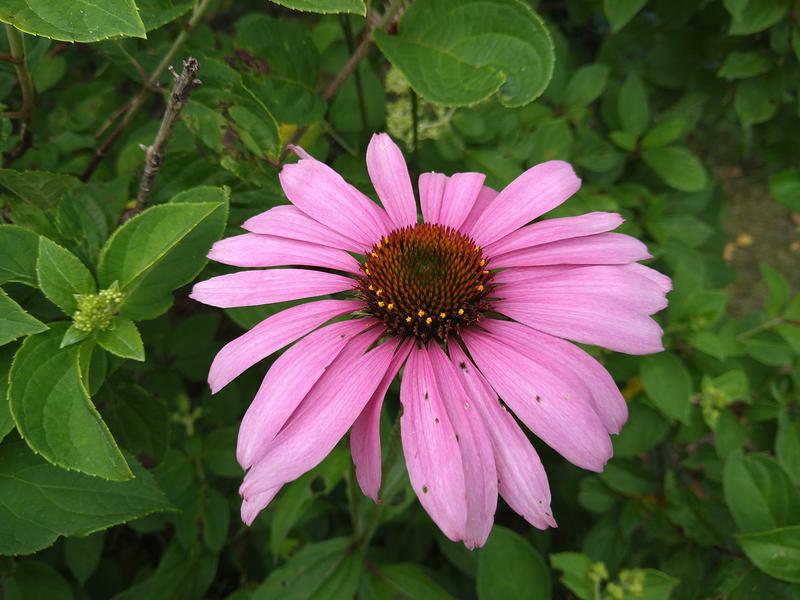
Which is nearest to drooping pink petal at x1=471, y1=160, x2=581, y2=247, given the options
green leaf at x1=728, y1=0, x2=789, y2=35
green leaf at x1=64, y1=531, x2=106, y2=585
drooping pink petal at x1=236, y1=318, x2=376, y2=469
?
drooping pink petal at x1=236, y1=318, x2=376, y2=469

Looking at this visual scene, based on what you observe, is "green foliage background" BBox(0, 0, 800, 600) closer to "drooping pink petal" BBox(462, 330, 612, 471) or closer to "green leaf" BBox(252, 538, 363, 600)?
"green leaf" BBox(252, 538, 363, 600)

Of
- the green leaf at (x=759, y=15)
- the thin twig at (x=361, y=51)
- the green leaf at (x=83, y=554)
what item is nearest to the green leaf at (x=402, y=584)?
the green leaf at (x=83, y=554)

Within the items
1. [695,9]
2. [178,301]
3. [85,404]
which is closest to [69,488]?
[85,404]

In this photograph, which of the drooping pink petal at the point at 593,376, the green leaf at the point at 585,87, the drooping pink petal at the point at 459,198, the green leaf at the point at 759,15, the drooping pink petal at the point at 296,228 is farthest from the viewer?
the green leaf at the point at 585,87

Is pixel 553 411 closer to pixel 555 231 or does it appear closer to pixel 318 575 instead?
pixel 555 231

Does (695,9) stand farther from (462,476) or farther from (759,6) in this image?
(462,476)

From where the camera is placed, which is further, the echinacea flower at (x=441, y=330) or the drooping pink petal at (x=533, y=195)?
the drooping pink petal at (x=533, y=195)

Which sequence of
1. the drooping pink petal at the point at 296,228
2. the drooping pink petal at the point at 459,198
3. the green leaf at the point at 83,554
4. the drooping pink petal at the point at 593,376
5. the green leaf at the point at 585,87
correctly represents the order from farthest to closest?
the green leaf at the point at 585,87, the green leaf at the point at 83,554, the drooping pink petal at the point at 459,198, the drooping pink petal at the point at 296,228, the drooping pink petal at the point at 593,376

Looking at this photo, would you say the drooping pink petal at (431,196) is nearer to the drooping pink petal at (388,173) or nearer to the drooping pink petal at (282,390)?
the drooping pink petal at (388,173)
